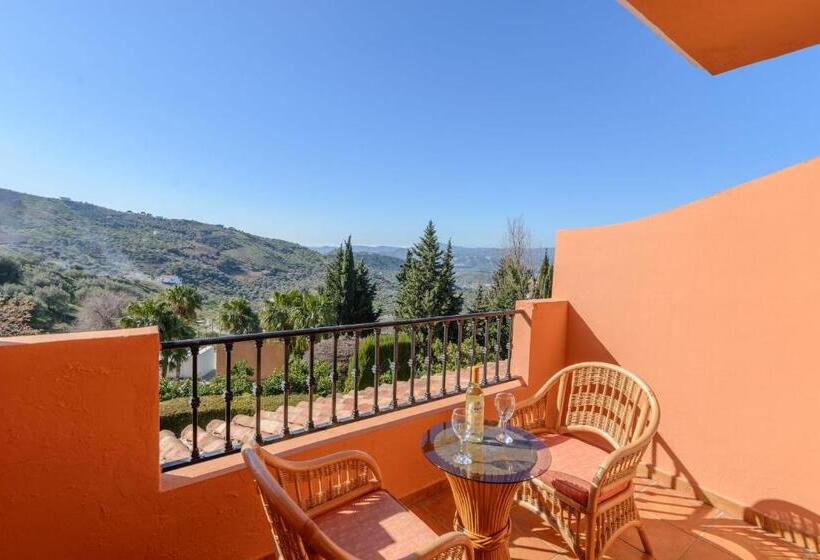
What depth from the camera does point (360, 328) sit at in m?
2.19

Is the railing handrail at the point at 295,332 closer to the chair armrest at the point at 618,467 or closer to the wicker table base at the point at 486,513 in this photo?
the wicker table base at the point at 486,513

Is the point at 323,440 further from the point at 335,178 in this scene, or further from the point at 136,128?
the point at 335,178

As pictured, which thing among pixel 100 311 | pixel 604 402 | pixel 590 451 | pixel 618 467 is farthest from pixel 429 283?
pixel 618 467

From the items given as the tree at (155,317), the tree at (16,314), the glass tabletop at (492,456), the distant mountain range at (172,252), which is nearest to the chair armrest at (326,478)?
the glass tabletop at (492,456)

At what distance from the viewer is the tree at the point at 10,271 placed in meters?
18.8

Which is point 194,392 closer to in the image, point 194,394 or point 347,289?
point 194,394

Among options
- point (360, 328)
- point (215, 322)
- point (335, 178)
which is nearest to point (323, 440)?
point (360, 328)

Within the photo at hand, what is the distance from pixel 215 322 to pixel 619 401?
20677 millimetres

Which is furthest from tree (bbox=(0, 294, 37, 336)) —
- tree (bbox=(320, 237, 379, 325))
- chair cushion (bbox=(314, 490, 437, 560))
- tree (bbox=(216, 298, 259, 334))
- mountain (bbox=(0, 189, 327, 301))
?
chair cushion (bbox=(314, 490, 437, 560))

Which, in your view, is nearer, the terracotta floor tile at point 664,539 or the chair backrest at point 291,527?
the chair backrest at point 291,527

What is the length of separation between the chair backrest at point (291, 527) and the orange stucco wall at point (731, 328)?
251 centimetres

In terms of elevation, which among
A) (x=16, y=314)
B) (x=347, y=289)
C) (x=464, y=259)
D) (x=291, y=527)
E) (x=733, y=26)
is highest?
(x=733, y=26)

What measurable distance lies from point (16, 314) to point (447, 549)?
69.9 feet

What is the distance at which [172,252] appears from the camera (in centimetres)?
2562
